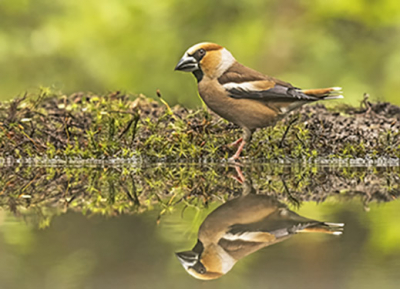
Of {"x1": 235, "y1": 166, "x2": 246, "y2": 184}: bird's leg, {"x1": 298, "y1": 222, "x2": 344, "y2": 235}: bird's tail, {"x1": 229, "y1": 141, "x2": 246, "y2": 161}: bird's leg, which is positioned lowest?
{"x1": 298, "y1": 222, "x2": 344, "y2": 235}: bird's tail

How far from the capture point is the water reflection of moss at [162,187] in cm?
249

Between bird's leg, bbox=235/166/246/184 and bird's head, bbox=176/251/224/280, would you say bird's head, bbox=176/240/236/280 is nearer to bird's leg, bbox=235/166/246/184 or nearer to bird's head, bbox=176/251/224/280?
bird's head, bbox=176/251/224/280

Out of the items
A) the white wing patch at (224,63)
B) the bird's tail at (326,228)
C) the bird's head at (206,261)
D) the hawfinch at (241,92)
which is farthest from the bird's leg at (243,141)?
the bird's head at (206,261)

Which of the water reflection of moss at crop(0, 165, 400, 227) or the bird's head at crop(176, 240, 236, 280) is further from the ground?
the water reflection of moss at crop(0, 165, 400, 227)

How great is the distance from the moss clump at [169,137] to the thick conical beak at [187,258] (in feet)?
7.54

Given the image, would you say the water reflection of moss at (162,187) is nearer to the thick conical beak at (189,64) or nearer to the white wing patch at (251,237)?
the white wing patch at (251,237)

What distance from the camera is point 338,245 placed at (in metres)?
1.74

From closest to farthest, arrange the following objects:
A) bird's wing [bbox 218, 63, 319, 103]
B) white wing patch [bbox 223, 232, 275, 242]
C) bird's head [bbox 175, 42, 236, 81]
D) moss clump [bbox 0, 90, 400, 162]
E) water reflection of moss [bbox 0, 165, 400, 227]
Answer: white wing patch [bbox 223, 232, 275, 242] < water reflection of moss [bbox 0, 165, 400, 227] < bird's wing [bbox 218, 63, 319, 103] < bird's head [bbox 175, 42, 236, 81] < moss clump [bbox 0, 90, 400, 162]

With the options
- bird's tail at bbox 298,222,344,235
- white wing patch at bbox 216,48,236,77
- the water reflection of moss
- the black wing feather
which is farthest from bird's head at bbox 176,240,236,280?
white wing patch at bbox 216,48,236,77

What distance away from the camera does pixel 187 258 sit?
161 centimetres

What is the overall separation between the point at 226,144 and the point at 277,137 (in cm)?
35

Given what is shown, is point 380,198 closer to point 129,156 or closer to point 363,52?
point 129,156

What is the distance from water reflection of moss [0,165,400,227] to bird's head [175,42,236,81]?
0.61 metres

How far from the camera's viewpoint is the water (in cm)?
141
